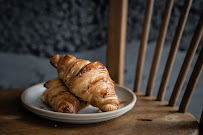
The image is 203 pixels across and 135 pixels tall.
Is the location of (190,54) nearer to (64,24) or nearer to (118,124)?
(118,124)

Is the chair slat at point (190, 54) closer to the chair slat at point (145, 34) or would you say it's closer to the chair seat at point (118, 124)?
the chair seat at point (118, 124)

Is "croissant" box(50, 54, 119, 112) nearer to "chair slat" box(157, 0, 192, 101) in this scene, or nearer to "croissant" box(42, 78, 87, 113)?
"croissant" box(42, 78, 87, 113)

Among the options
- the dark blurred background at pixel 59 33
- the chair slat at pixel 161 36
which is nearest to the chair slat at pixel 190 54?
the chair slat at pixel 161 36

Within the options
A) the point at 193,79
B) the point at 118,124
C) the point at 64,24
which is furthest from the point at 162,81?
the point at 64,24

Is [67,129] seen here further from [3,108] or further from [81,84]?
[3,108]

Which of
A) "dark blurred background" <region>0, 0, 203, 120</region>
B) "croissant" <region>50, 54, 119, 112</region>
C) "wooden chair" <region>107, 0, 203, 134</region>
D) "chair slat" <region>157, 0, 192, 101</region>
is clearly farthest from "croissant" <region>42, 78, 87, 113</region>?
"dark blurred background" <region>0, 0, 203, 120</region>

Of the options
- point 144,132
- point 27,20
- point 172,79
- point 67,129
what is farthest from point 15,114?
point 172,79
